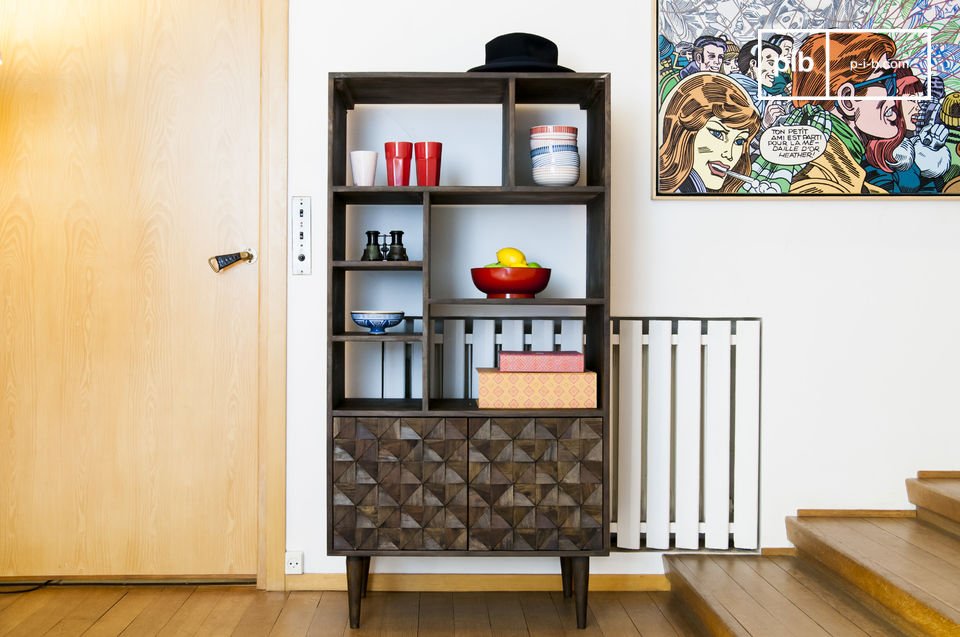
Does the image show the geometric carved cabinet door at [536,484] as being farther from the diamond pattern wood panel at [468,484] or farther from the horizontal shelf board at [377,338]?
the horizontal shelf board at [377,338]

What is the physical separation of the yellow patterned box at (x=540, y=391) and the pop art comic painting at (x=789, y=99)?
0.79m

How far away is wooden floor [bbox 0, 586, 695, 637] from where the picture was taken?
87.6 inches

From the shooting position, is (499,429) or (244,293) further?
(244,293)

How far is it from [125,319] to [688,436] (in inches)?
80.2

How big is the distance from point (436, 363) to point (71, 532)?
56.4 inches

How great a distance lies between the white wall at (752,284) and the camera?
255 cm

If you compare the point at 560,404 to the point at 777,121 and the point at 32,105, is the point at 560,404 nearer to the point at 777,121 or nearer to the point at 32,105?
the point at 777,121

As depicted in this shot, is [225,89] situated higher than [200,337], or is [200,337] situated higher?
[225,89]

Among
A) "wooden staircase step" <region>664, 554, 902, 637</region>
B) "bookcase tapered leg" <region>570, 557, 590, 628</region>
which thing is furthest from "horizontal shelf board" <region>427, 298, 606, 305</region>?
"wooden staircase step" <region>664, 554, 902, 637</region>

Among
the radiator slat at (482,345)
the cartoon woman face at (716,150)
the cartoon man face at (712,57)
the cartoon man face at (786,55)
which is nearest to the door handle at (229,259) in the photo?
the radiator slat at (482,345)

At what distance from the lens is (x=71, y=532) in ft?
8.51

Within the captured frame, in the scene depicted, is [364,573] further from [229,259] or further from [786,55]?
[786,55]

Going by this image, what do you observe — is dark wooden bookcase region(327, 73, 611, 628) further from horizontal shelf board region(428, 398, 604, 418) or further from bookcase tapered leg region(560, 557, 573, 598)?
bookcase tapered leg region(560, 557, 573, 598)

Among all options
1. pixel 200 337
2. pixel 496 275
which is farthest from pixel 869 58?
pixel 200 337
